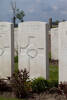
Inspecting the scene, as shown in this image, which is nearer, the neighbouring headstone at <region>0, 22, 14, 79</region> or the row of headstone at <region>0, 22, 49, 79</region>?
the row of headstone at <region>0, 22, 49, 79</region>

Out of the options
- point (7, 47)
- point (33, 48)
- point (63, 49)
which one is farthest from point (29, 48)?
point (63, 49)

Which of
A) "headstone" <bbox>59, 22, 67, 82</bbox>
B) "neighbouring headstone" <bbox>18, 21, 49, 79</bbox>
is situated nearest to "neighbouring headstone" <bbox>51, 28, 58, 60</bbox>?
"neighbouring headstone" <bbox>18, 21, 49, 79</bbox>

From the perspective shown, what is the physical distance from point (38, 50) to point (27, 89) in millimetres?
1215

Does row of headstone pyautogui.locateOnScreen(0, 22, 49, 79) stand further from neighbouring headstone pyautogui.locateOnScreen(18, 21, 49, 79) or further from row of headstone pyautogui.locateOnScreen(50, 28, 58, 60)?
row of headstone pyautogui.locateOnScreen(50, 28, 58, 60)

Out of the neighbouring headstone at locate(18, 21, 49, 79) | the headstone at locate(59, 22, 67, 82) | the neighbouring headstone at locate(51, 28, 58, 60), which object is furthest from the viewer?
the neighbouring headstone at locate(51, 28, 58, 60)

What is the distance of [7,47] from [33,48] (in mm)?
912

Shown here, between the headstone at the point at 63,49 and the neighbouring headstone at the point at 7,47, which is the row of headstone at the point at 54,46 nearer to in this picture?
the neighbouring headstone at the point at 7,47

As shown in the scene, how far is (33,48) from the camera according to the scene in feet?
21.5

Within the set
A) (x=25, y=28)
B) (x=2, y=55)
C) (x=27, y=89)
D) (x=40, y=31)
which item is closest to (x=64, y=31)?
(x=40, y=31)

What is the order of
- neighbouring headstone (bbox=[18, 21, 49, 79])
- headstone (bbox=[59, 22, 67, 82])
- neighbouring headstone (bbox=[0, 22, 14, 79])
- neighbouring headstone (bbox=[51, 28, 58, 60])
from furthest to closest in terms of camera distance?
neighbouring headstone (bbox=[51, 28, 58, 60]) < neighbouring headstone (bbox=[0, 22, 14, 79]) < neighbouring headstone (bbox=[18, 21, 49, 79]) < headstone (bbox=[59, 22, 67, 82])

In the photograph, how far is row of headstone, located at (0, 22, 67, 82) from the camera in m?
6.04

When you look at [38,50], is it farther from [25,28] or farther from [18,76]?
[18,76]

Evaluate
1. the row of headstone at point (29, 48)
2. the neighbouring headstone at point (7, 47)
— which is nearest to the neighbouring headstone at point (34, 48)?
the row of headstone at point (29, 48)

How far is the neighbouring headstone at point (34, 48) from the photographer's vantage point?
20.9 feet
